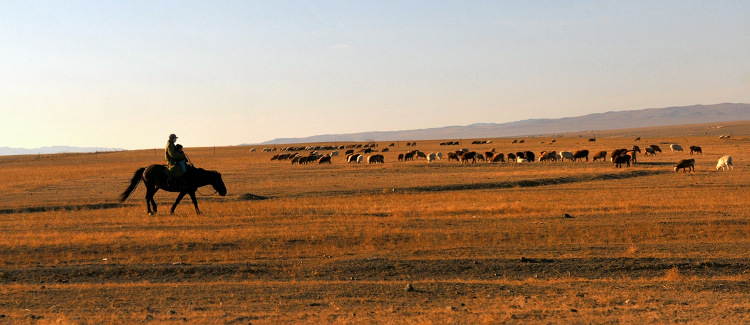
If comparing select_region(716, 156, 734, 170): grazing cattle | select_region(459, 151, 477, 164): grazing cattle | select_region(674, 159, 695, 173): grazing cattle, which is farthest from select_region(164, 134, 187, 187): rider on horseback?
select_region(459, 151, 477, 164): grazing cattle

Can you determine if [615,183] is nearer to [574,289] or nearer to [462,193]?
[462,193]

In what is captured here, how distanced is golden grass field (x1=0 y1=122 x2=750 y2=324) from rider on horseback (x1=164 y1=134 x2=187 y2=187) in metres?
0.96

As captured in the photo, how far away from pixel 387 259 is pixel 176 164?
30.9 feet

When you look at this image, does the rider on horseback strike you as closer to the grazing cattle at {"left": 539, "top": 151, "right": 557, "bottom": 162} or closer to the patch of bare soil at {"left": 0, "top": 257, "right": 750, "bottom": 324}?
the patch of bare soil at {"left": 0, "top": 257, "right": 750, "bottom": 324}

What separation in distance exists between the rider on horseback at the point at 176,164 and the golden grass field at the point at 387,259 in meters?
0.96

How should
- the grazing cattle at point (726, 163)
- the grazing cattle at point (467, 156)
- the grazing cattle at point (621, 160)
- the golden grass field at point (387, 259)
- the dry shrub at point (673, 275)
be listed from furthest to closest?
1. the grazing cattle at point (467, 156)
2. the grazing cattle at point (621, 160)
3. the grazing cattle at point (726, 163)
4. the dry shrub at point (673, 275)
5. the golden grass field at point (387, 259)

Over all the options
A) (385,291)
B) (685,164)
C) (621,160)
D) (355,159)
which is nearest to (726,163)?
(685,164)

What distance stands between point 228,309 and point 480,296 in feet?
10.2

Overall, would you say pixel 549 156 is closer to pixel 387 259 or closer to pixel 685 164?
pixel 685 164

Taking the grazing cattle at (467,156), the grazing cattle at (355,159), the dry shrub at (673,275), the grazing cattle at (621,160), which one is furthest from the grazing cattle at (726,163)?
the dry shrub at (673,275)

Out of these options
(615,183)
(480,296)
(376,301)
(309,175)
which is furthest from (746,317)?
(309,175)

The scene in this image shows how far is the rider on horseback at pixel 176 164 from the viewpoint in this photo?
18.9 meters

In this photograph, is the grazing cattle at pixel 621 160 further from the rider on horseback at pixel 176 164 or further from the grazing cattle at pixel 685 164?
the rider on horseback at pixel 176 164

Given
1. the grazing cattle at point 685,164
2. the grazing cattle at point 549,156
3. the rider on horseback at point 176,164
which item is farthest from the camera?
the grazing cattle at point 549,156
